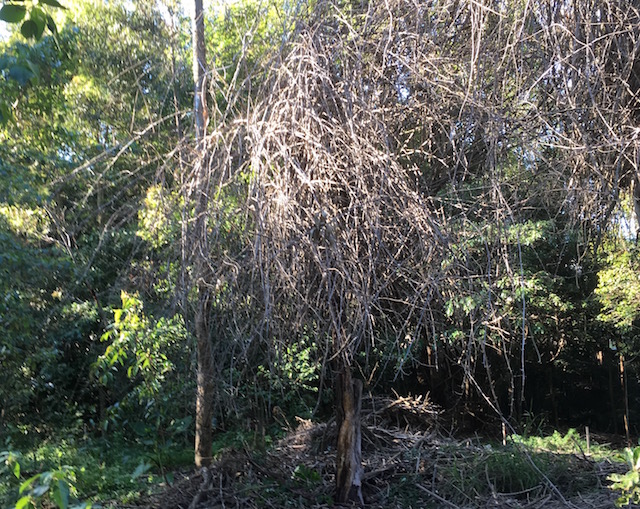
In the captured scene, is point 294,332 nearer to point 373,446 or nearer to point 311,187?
point 311,187

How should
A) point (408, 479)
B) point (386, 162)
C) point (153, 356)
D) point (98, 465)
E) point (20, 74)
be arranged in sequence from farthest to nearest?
point (98, 465), point (153, 356), point (408, 479), point (386, 162), point (20, 74)

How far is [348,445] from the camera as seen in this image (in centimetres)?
553

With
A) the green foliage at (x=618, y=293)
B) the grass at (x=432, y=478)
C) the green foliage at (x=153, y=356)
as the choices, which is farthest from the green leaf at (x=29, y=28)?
the green foliage at (x=618, y=293)

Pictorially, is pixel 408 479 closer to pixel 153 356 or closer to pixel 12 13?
pixel 153 356

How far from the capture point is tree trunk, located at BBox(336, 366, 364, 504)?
5.50 metres

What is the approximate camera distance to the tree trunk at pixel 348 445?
5.50 meters

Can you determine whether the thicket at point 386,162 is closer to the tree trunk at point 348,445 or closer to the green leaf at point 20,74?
the green leaf at point 20,74

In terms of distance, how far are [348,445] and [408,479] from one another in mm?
1065

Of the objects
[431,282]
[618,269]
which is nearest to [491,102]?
[431,282]

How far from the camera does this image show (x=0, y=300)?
20.6 ft

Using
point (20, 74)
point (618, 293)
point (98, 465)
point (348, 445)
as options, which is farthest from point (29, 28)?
point (618, 293)

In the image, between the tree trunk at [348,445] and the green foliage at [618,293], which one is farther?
the green foliage at [618,293]

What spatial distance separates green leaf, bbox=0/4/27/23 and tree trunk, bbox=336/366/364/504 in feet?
13.2

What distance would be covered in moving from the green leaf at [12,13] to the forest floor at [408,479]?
4552 millimetres
